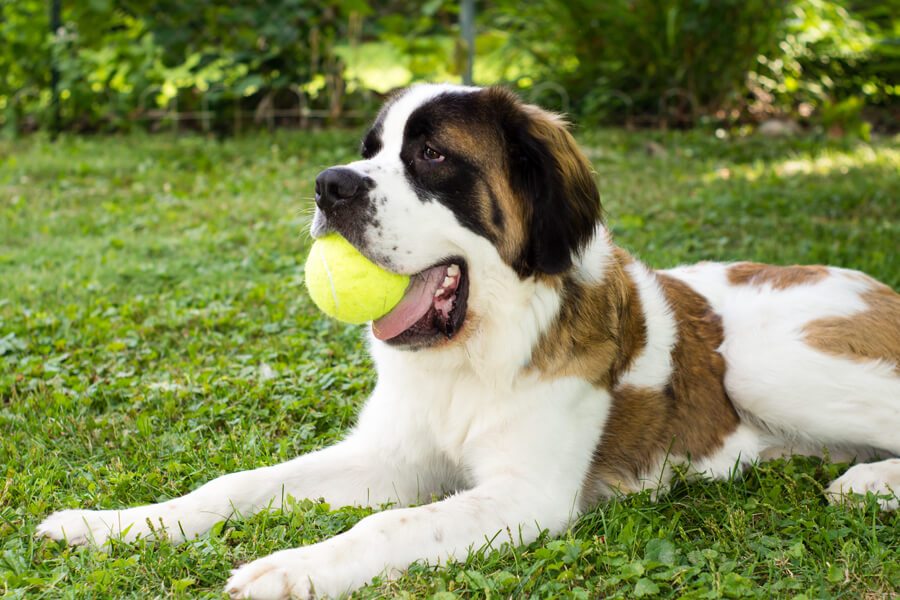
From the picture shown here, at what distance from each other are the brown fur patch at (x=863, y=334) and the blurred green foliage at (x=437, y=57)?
266 inches

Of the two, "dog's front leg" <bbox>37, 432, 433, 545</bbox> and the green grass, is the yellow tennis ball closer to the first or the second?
"dog's front leg" <bbox>37, 432, 433, 545</bbox>

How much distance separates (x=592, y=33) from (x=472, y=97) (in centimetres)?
825

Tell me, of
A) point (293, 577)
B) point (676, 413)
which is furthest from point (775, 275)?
point (293, 577)

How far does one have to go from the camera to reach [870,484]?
278 centimetres

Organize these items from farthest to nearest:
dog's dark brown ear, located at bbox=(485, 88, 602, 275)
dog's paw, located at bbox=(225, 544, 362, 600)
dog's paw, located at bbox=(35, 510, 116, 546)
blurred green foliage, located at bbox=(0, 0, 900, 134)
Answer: blurred green foliage, located at bbox=(0, 0, 900, 134) < dog's dark brown ear, located at bbox=(485, 88, 602, 275) < dog's paw, located at bbox=(35, 510, 116, 546) < dog's paw, located at bbox=(225, 544, 362, 600)

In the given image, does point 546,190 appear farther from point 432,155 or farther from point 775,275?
point 775,275

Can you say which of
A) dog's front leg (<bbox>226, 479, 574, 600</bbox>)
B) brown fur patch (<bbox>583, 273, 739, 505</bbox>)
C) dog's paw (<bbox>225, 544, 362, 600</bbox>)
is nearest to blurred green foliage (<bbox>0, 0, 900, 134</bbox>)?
brown fur patch (<bbox>583, 273, 739, 505</bbox>)

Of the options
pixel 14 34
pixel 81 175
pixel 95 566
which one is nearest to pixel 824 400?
pixel 95 566

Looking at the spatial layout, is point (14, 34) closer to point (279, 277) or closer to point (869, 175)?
point (279, 277)

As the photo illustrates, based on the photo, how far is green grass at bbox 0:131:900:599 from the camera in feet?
7.70

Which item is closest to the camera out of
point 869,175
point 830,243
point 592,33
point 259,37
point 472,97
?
point 472,97

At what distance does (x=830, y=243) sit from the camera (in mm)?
5777

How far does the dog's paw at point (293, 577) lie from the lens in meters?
2.14

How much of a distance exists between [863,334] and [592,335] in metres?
1.02
